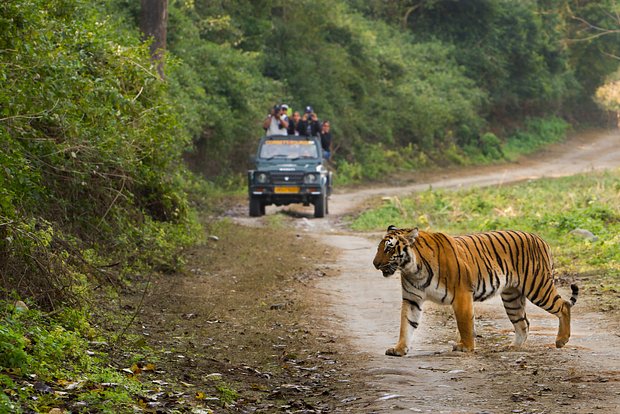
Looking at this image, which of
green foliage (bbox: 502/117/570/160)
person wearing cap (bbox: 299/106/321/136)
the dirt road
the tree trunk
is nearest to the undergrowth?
green foliage (bbox: 502/117/570/160)

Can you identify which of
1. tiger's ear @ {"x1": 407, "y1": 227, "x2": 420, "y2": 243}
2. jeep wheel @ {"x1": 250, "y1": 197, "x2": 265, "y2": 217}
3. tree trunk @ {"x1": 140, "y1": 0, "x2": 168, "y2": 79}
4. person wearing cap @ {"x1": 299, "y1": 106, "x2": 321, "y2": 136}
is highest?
tree trunk @ {"x1": 140, "y1": 0, "x2": 168, "y2": 79}

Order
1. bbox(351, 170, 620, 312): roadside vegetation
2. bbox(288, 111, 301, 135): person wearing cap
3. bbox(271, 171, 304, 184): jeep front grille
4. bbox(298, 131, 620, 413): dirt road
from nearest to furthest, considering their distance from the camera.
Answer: bbox(298, 131, 620, 413): dirt road → bbox(351, 170, 620, 312): roadside vegetation → bbox(271, 171, 304, 184): jeep front grille → bbox(288, 111, 301, 135): person wearing cap

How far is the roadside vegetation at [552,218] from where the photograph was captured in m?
16.7

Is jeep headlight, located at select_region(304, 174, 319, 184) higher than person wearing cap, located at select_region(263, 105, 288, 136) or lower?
lower

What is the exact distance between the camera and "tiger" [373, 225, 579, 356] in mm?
10234

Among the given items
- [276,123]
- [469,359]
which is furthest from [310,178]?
[469,359]

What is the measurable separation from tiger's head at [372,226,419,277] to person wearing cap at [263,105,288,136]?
1884 cm

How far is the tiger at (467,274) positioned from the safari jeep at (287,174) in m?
16.1

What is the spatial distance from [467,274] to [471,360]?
99 cm

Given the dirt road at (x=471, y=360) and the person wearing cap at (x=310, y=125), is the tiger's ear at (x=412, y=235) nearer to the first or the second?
the dirt road at (x=471, y=360)

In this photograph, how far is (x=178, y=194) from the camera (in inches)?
738

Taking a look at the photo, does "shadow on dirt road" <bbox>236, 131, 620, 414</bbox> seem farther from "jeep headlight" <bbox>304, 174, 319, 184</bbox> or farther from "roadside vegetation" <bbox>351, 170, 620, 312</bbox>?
"jeep headlight" <bbox>304, 174, 319, 184</bbox>

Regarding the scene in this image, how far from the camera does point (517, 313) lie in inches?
433

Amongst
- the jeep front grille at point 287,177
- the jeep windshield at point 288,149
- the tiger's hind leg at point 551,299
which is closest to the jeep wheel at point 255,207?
the jeep front grille at point 287,177
